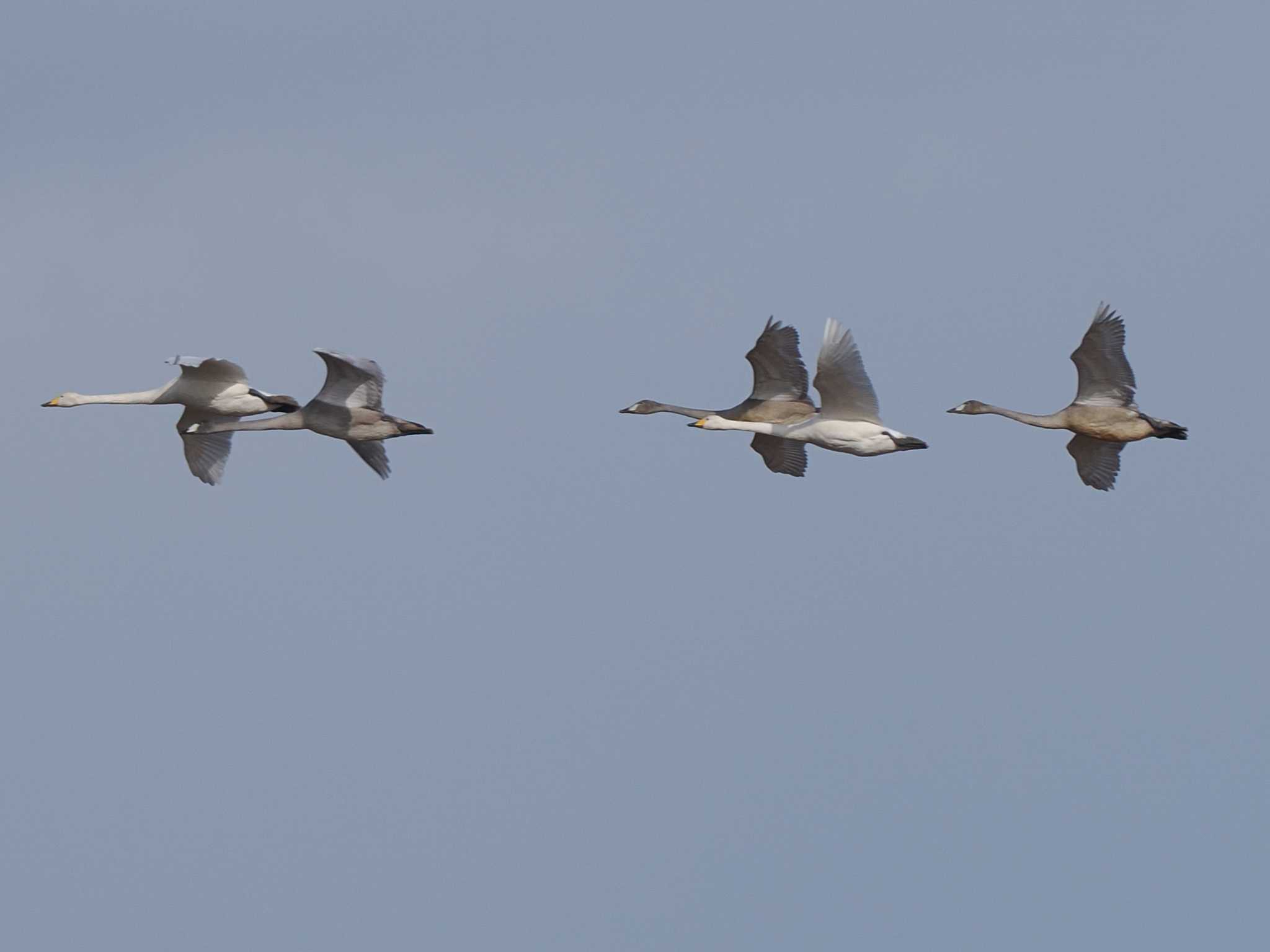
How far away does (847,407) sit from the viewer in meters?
48.6

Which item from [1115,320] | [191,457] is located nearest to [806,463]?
[1115,320]

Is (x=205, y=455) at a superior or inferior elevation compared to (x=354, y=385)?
inferior

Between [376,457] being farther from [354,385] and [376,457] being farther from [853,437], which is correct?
[853,437]

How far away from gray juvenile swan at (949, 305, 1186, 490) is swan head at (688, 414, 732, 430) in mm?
5654

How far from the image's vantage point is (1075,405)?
164 feet

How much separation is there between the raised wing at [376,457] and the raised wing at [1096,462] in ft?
41.4

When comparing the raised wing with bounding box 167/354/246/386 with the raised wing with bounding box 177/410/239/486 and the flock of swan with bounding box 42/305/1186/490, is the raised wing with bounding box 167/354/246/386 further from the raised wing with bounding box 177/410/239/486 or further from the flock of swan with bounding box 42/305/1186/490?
the raised wing with bounding box 177/410/239/486

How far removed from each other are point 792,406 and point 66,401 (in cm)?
1411

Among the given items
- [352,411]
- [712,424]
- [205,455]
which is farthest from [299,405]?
[712,424]

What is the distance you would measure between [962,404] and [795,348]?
3.44m

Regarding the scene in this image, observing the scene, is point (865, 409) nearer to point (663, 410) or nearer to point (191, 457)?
point (663, 410)

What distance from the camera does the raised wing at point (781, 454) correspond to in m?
54.3

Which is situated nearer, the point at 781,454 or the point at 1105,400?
the point at 1105,400

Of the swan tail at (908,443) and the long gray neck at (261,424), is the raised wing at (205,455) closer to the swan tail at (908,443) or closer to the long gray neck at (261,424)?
the long gray neck at (261,424)
